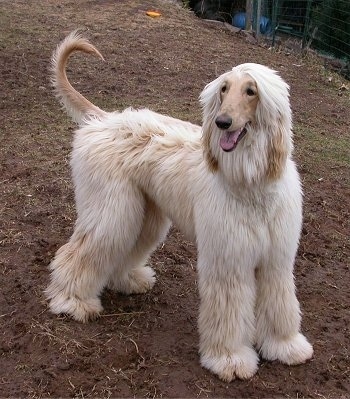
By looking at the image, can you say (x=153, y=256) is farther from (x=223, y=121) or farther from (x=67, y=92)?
(x=223, y=121)

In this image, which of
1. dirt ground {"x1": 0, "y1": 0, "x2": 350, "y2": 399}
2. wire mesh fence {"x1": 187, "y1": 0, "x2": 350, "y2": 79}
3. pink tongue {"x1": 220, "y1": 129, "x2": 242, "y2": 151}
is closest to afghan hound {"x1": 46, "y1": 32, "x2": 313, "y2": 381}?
pink tongue {"x1": 220, "y1": 129, "x2": 242, "y2": 151}

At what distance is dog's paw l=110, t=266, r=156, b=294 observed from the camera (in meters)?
3.20

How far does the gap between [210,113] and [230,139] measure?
0.19m

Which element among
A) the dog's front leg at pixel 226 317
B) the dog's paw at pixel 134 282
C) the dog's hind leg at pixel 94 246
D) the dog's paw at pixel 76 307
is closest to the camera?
the dog's front leg at pixel 226 317

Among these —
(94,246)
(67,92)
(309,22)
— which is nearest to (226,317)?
(94,246)

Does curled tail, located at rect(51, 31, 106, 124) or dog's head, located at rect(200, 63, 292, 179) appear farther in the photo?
curled tail, located at rect(51, 31, 106, 124)

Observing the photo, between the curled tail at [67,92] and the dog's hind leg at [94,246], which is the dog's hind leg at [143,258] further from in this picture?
the curled tail at [67,92]

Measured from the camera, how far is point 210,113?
2.32 m

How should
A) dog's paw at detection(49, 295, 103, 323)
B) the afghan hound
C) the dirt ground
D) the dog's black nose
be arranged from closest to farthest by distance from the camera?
the dog's black nose → the afghan hound → the dirt ground → dog's paw at detection(49, 295, 103, 323)

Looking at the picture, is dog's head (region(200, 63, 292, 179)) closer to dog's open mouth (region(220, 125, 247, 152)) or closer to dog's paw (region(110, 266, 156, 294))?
dog's open mouth (region(220, 125, 247, 152))

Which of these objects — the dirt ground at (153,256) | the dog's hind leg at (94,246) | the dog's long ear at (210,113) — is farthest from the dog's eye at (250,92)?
the dirt ground at (153,256)

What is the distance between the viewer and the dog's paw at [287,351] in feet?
8.75

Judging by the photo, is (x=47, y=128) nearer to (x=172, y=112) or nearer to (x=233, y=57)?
(x=172, y=112)

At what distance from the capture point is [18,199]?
408cm
